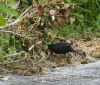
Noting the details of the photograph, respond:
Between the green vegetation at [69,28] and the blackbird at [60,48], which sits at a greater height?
the green vegetation at [69,28]

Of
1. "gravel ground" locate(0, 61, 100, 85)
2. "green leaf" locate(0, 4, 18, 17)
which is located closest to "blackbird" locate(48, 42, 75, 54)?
"gravel ground" locate(0, 61, 100, 85)

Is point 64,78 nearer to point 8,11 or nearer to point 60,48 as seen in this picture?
point 60,48

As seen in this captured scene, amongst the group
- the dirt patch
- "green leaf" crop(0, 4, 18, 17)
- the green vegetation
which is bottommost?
the dirt patch

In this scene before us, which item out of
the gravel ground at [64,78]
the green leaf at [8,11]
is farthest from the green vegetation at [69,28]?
the green leaf at [8,11]

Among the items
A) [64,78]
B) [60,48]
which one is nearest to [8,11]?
[64,78]

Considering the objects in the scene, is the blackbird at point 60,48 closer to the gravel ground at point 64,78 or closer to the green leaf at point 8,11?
the gravel ground at point 64,78

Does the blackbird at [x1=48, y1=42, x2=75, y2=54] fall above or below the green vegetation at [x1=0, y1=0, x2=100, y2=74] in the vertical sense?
below

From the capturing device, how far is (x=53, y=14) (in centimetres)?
398

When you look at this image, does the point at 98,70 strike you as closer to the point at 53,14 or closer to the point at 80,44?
the point at 80,44

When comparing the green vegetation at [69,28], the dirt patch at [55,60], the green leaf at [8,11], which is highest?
the green leaf at [8,11]

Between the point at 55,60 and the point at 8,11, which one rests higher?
the point at 8,11

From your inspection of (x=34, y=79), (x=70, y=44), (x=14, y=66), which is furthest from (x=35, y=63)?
(x=70, y=44)

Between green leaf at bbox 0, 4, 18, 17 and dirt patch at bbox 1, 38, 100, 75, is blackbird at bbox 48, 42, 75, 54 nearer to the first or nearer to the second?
dirt patch at bbox 1, 38, 100, 75

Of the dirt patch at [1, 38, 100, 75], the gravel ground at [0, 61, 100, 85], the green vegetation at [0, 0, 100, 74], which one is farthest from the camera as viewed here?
the green vegetation at [0, 0, 100, 74]
